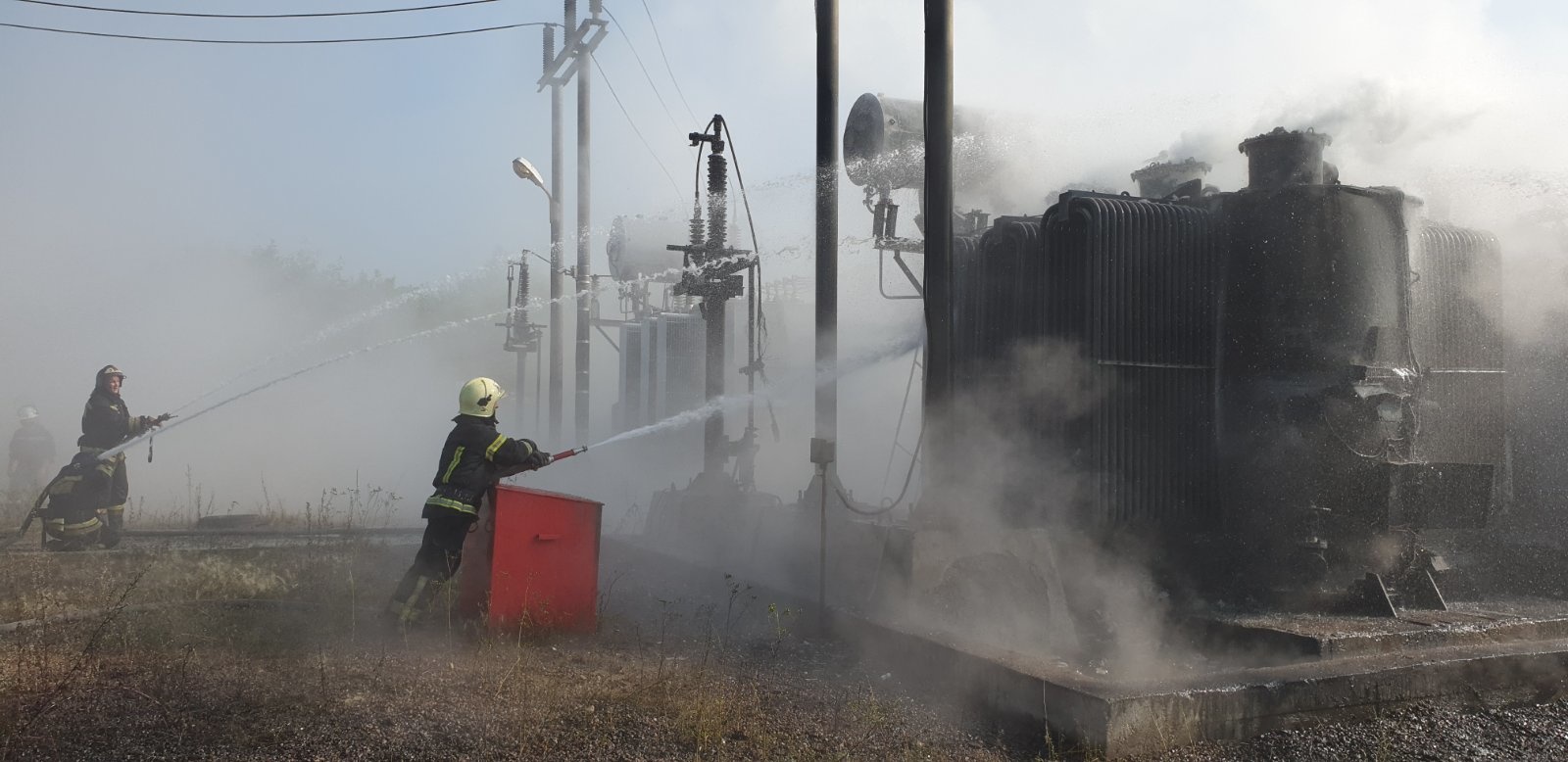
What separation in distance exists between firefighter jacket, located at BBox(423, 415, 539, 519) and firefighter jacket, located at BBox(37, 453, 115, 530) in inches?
248

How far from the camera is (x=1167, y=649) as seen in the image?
7281 mm

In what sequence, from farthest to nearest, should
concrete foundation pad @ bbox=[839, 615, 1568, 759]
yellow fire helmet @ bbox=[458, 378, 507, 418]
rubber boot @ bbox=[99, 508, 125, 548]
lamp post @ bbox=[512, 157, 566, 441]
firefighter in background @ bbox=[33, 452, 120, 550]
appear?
lamp post @ bbox=[512, 157, 566, 441] < rubber boot @ bbox=[99, 508, 125, 548] < firefighter in background @ bbox=[33, 452, 120, 550] < yellow fire helmet @ bbox=[458, 378, 507, 418] < concrete foundation pad @ bbox=[839, 615, 1568, 759]

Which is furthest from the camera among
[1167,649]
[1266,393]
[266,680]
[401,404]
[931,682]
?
[401,404]

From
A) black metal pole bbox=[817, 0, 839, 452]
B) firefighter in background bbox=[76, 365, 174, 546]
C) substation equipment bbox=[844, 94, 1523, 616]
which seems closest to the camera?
substation equipment bbox=[844, 94, 1523, 616]

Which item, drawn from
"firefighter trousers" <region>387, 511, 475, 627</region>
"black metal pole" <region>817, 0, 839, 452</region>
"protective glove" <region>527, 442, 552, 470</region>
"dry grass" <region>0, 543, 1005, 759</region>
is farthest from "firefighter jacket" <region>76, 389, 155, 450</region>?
"black metal pole" <region>817, 0, 839, 452</region>

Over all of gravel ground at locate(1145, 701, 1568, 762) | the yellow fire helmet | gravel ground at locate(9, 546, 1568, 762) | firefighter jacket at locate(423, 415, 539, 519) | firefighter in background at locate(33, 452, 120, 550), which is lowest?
gravel ground at locate(1145, 701, 1568, 762)

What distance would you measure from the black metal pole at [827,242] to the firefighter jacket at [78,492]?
25.2ft

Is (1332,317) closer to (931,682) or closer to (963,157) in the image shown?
(931,682)

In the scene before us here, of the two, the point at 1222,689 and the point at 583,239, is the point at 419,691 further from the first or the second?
the point at 583,239

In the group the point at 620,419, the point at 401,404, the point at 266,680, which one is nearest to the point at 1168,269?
the point at 266,680

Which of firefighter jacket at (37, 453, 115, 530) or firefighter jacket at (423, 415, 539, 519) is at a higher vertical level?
firefighter jacket at (423, 415, 539, 519)

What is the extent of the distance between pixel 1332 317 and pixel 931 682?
3889 millimetres

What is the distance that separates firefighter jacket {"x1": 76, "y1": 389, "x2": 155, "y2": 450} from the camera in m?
11.6

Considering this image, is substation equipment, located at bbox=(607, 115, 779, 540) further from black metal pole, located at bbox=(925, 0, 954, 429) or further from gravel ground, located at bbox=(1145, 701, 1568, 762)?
gravel ground, located at bbox=(1145, 701, 1568, 762)
